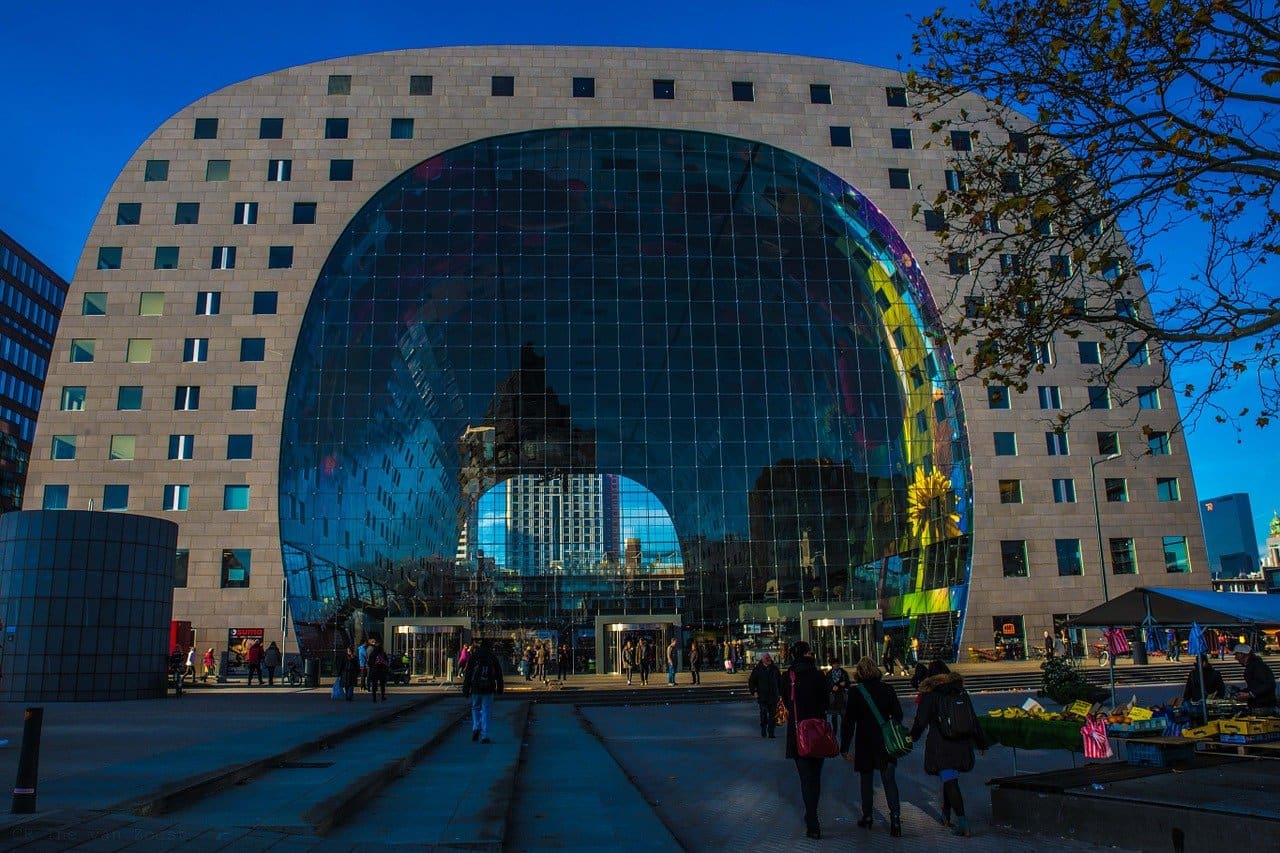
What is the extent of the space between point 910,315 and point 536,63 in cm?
→ 2411

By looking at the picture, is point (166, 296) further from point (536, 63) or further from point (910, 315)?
point (910, 315)

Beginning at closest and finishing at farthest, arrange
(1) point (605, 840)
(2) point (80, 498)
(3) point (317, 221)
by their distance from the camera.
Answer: (1) point (605, 840) < (2) point (80, 498) < (3) point (317, 221)

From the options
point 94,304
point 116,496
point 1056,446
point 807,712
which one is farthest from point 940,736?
point 94,304

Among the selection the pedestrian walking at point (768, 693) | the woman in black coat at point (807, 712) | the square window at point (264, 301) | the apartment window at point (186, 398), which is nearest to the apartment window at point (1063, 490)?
the pedestrian walking at point (768, 693)

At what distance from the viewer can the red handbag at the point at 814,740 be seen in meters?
9.67

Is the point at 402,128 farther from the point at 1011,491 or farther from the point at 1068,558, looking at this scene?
the point at 1068,558

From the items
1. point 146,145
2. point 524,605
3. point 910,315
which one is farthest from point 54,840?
point 146,145

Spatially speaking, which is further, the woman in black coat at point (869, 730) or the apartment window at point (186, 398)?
the apartment window at point (186, 398)

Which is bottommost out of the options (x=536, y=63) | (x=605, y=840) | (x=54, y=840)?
(x=605, y=840)

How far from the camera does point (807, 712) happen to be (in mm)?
10133

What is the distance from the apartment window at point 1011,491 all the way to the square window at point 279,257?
124ft

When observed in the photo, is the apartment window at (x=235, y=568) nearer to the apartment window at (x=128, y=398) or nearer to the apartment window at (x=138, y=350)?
the apartment window at (x=128, y=398)

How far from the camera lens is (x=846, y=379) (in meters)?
50.4

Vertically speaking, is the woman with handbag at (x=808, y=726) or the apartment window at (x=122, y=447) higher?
the apartment window at (x=122, y=447)
